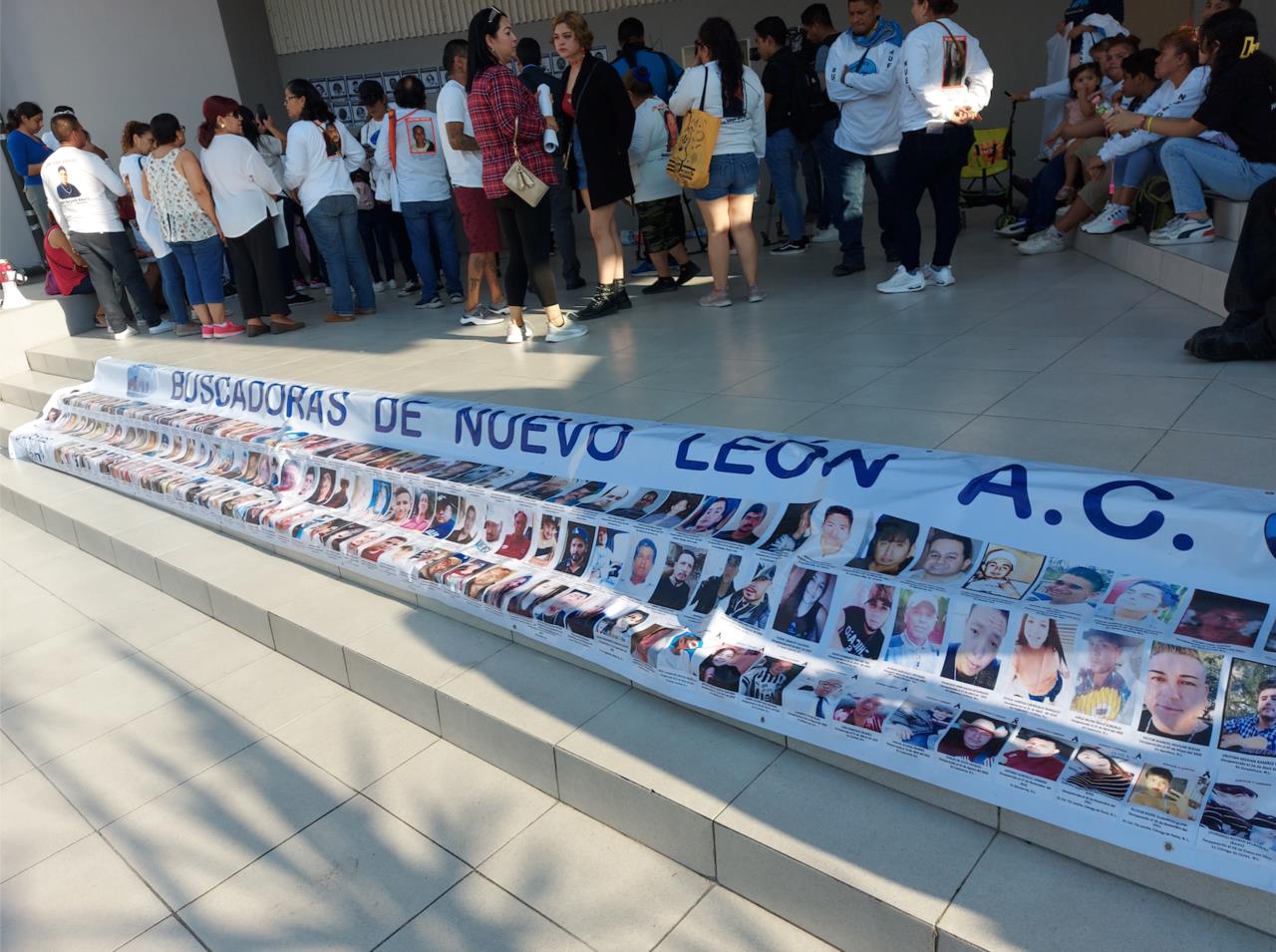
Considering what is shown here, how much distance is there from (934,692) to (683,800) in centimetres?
54

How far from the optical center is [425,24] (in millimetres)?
9203

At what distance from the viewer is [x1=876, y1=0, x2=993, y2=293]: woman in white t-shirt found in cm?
436

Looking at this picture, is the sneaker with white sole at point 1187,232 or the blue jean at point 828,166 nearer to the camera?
the sneaker with white sole at point 1187,232

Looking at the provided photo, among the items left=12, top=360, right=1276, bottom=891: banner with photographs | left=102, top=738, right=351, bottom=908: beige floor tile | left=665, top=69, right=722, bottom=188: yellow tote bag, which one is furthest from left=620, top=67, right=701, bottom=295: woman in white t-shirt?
left=102, top=738, right=351, bottom=908: beige floor tile

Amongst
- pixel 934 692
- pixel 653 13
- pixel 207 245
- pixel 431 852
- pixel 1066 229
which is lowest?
pixel 431 852

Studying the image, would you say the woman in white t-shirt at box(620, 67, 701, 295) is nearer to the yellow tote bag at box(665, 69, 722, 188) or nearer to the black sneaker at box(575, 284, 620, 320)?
the black sneaker at box(575, 284, 620, 320)

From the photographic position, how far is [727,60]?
470 cm

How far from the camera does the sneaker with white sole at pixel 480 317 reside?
5.61 metres

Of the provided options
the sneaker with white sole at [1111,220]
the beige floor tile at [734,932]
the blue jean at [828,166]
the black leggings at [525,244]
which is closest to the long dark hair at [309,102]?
the black leggings at [525,244]

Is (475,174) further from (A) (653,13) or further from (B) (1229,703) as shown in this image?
(B) (1229,703)

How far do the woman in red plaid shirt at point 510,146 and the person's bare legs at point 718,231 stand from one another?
0.81 meters

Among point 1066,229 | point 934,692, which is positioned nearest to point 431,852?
point 934,692

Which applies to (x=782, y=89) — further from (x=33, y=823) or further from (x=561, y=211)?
(x=33, y=823)

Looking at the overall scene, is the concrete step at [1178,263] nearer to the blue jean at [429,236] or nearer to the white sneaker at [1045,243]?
the white sneaker at [1045,243]
